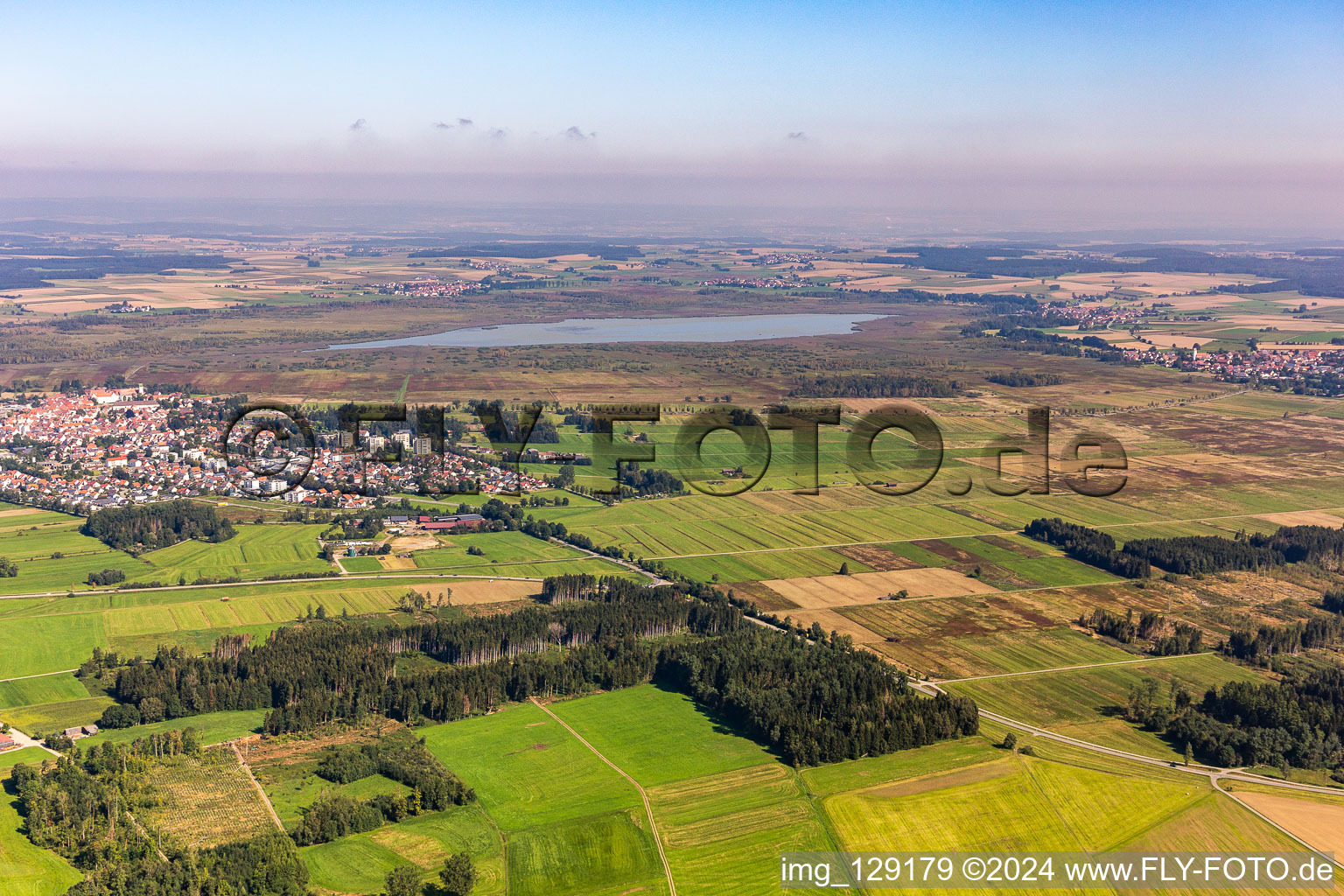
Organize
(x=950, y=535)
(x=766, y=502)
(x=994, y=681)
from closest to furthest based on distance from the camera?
(x=994, y=681), (x=950, y=535), (x=766, y=502)

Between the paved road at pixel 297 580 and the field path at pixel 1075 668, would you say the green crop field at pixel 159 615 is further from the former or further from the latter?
the field path at pixel 1075 668

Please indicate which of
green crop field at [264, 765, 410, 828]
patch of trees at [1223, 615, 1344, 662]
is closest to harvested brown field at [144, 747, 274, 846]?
green crop field at [264, 765, 410, 828]

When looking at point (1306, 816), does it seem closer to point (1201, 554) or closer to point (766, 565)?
point (1201, 554)

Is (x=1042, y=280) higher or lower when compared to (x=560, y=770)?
higher

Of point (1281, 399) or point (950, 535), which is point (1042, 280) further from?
point (950, 535)

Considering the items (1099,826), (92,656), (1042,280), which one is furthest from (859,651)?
(1042,280)

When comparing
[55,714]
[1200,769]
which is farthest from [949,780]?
[55,714]
